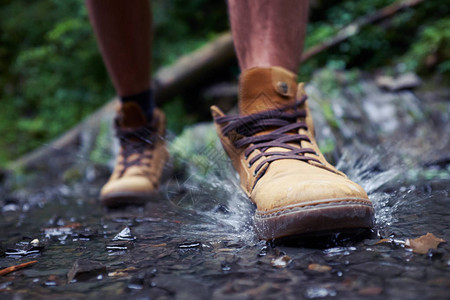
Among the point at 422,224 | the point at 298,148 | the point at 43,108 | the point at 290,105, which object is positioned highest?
the point at 43,108

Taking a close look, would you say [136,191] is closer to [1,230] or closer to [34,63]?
[1,230]

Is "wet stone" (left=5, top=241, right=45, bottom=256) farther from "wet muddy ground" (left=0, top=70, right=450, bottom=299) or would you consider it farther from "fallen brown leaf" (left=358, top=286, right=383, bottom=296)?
"fallen brown leaf" (left=358, top=286, right=383, bottom=296)

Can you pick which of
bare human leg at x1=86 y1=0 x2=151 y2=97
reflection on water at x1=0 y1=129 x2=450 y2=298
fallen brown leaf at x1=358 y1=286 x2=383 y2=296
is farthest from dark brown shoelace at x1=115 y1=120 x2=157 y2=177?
fallen brown leaf at x1=358 y1=286 x2=383 y2=296

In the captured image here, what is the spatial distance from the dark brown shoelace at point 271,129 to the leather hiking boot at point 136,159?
2.54 feet

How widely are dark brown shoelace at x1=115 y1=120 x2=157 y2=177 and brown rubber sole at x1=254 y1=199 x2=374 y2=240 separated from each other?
1375mm

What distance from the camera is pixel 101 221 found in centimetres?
169

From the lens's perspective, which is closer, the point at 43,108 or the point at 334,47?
the point at 334,47

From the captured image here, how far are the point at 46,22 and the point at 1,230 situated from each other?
8.30 metres

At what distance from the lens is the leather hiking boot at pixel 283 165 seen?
0.98 metres

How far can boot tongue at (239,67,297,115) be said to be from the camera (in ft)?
4.70

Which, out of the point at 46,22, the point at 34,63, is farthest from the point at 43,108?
the point at 46,22

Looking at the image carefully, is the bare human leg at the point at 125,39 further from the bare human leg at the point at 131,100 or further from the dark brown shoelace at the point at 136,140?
the dark brown shoelace at the point at 136,140

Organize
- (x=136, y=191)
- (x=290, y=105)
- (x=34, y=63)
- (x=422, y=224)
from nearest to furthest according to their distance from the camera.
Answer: (x=422, y=224) < (x=290, y=105) < (x=136, y=191) < (x=34, y=63)

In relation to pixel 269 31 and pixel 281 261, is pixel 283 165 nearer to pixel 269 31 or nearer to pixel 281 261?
pixel 281 261
